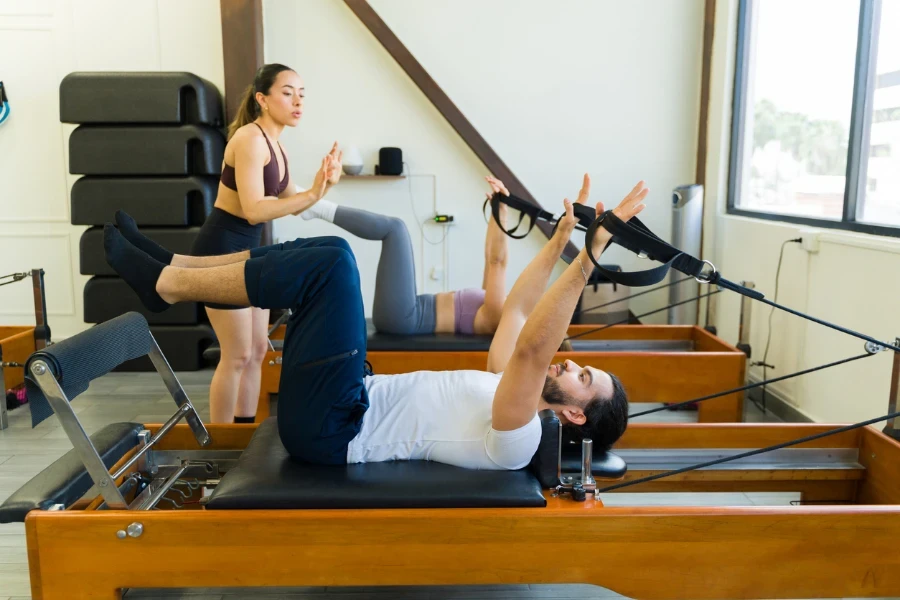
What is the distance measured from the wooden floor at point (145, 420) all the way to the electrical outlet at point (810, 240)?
87cm

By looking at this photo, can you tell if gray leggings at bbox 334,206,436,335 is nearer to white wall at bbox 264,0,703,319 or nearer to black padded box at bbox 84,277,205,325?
black padded box at bbox 84,277,205,325

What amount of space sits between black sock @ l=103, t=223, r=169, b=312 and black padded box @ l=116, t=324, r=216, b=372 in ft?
8.80

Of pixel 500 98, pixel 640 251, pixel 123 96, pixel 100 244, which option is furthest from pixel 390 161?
pixel 640 251

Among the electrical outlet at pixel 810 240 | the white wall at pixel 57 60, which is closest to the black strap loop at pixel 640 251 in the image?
the electrical outlet at pixel 810 240

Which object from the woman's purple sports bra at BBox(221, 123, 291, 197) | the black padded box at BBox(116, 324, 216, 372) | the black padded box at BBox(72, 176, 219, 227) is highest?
the woman's purple sports bra at BBox(221, 123, 291, 197)

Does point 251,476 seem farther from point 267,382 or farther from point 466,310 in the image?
point 466,310

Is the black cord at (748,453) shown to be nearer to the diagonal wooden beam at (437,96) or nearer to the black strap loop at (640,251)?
the black strap loop at (640,251)

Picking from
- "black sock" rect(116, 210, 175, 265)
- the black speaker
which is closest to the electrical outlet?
the black speaker

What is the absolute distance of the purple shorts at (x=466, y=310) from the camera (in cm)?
347

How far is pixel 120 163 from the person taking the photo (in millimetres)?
4383

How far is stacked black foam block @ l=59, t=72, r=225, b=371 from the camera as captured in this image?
14.2 feet

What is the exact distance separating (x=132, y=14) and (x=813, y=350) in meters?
4.64

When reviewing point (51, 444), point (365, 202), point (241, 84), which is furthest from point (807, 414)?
point (241, 84)

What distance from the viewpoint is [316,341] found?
1843 millimetres
